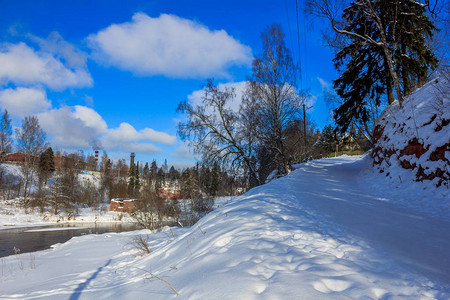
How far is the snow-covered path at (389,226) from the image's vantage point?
280cm

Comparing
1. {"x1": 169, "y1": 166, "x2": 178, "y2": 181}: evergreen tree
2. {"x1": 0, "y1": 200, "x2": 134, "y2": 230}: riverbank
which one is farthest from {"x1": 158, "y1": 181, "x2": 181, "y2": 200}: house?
{"x1": 169, "y1": 166, "x2": 178, "y2": 181}: evergreen tree

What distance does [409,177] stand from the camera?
6.54m

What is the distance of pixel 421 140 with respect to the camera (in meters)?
6.54

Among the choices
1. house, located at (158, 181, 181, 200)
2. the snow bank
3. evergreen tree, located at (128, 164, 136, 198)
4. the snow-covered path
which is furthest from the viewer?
evergreen tree, located at (128, 164, 136, 198)

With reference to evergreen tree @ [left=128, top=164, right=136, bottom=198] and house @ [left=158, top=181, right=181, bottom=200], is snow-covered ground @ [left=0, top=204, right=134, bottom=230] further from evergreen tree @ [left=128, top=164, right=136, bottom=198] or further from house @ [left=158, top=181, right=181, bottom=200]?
evergreen tree @ [left=128, top=164, right=136, bottom=198]

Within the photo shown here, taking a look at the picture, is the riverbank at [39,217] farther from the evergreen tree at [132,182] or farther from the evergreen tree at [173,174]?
the evergreen tree at [173,174]

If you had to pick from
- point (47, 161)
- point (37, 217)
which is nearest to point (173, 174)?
point (47, 161)

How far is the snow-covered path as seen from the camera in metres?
2.80

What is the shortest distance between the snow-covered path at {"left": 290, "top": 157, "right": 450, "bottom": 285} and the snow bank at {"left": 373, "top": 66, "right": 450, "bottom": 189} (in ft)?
3.50

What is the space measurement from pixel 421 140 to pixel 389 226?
396cm

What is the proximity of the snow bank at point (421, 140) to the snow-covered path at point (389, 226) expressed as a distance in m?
1.07

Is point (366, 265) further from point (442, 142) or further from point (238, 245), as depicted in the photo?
point (442, 142)

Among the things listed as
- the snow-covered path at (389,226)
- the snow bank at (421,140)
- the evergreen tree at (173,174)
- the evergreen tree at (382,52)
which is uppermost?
the evergreen tree at (382,52)

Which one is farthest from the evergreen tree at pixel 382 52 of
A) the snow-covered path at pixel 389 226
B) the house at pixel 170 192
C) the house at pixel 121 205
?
the house at pixel 121 205
